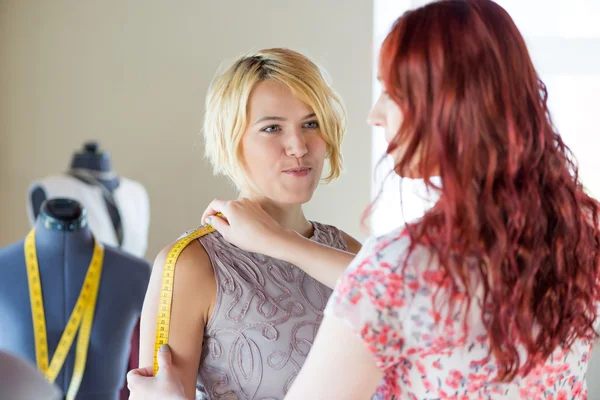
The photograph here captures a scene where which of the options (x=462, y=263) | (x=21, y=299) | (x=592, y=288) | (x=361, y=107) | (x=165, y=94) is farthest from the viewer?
(x=361, y=107)

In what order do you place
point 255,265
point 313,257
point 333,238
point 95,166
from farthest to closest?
point 95,166, point 333,238, point 255,265, point 313,257

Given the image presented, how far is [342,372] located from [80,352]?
4.34ft

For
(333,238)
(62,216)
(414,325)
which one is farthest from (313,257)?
(62,216)

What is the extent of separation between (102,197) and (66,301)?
1.31m

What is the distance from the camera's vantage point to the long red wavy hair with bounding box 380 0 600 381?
95 cm

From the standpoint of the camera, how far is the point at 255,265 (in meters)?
1.59

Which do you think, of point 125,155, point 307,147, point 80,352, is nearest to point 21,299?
point 80,352

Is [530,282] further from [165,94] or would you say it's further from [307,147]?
[165,94]

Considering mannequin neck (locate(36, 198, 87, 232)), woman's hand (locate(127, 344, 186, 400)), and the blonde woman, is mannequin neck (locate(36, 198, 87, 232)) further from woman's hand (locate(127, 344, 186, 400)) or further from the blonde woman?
woman's hand (locate(127, 344, 186, 400))

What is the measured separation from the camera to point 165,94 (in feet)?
13.4

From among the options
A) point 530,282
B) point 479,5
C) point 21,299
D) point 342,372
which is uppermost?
point 479,5

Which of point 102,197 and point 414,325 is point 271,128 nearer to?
point 414,325

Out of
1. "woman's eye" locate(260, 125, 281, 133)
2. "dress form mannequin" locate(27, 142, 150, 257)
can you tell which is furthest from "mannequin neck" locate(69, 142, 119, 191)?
"woman's eye" locate(260, 125, 281, 133)

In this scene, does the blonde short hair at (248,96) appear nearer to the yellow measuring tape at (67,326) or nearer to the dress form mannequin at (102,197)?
the yellow measuring tape at (67,326)
